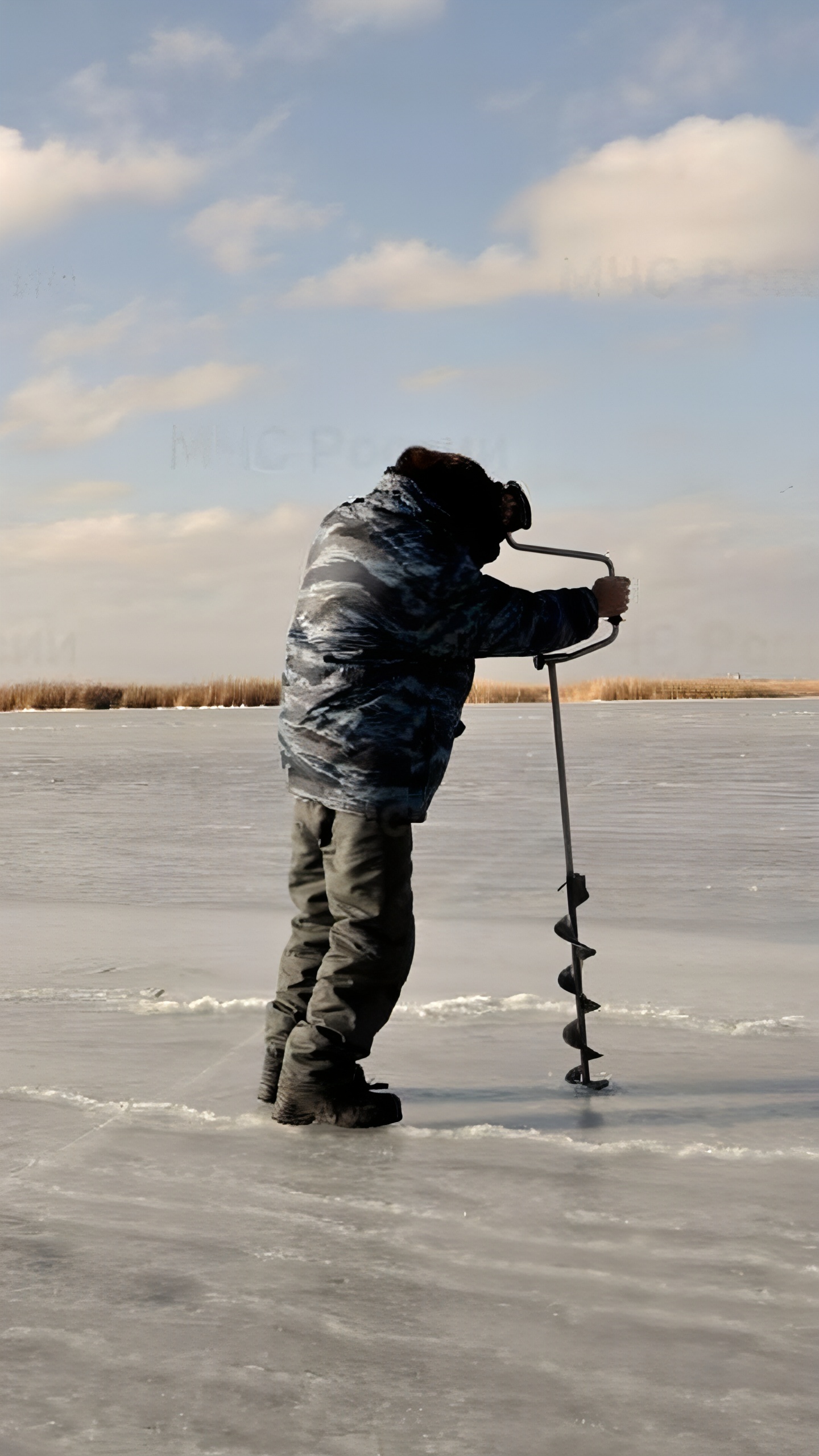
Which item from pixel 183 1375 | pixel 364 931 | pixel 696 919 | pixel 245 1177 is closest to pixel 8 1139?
pixel 245 1177

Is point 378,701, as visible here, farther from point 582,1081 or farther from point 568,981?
point 582,1081

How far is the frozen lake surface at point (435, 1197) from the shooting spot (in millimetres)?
1949

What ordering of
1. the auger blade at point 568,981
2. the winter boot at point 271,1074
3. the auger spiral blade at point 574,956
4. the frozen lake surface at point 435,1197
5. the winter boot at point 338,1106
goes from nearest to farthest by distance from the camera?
the frozen lake surface at point 435,1197 < the winter boot at point 338,1106 < the winter boot at point 271,1074 < the auger spiral blade at point 574,956 < the auger blade at point 568,981

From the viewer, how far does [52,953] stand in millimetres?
5535

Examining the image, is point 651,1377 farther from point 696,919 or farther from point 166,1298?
point 696,919

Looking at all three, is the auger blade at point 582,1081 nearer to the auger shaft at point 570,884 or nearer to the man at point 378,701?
the auger shaft at point 570,884

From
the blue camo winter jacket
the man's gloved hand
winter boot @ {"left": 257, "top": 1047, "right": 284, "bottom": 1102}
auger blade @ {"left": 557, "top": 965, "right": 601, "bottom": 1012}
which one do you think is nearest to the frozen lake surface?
winter boot @ {"left": 257, "top": 1047, "right": 284, "bottom": 1102}

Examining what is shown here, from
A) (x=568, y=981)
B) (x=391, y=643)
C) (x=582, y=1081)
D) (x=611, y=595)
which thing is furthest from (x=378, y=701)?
(x=582, y=1081)

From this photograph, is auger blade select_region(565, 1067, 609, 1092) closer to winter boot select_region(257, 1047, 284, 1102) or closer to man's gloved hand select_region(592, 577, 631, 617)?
winter boot select_region(257, 1047, 284, 1102)

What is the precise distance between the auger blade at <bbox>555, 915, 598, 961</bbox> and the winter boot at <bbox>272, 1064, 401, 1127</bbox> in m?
0.70

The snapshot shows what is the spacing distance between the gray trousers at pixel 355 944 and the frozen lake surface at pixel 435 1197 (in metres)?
0.20

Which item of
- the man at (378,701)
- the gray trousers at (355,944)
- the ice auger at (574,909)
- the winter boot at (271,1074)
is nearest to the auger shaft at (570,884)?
the ice auger at (574,909)

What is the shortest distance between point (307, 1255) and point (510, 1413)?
63cm

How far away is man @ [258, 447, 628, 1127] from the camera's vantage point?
3344 mm
